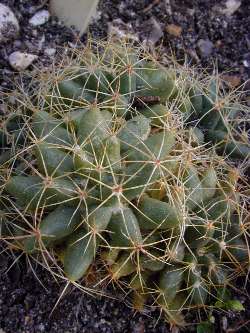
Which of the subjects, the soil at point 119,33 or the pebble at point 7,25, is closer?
the soil at point 119,33

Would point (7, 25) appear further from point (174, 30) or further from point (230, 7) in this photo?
point (230, 7)

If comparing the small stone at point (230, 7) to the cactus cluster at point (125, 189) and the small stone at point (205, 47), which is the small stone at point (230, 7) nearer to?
the small stone at point (205, 47)

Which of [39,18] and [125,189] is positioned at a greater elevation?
Result: [125,189]

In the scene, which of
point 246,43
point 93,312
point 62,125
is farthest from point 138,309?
point 246,43

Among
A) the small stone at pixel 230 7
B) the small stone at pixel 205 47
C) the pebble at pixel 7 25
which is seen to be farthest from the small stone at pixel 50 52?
the small stone at pixel 230 7

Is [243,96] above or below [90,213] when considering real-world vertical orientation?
below

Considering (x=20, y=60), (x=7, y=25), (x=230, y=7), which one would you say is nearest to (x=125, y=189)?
(x=20, y=60)

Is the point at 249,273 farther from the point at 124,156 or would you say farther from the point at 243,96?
the point at 243,96
